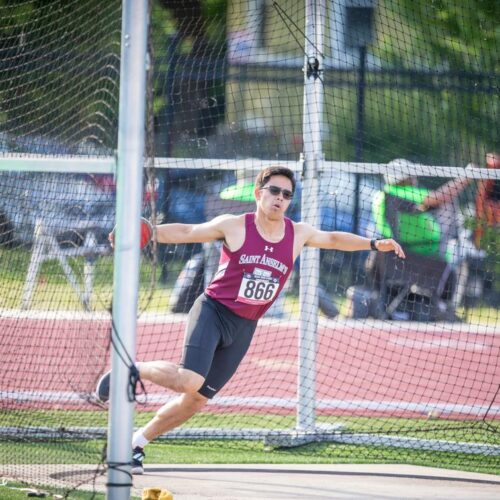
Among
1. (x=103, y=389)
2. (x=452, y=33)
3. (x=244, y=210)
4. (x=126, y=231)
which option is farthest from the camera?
(x=452, y=33)

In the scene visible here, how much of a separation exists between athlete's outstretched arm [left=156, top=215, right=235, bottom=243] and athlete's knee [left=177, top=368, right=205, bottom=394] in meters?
0.83

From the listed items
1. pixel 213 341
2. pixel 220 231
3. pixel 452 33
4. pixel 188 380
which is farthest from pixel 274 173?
pixel 452 33

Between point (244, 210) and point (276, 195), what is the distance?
→ 20.8 ft

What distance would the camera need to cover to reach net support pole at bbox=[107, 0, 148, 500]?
4.19 meters

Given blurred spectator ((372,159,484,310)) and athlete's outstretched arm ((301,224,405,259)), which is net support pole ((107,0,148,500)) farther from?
blurred spectator ((372,159,484,310))

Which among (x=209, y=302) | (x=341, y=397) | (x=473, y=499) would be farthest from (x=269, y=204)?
(x=341, y=397)

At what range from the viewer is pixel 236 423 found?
8.16 metres

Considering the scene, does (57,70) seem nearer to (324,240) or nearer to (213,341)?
(324,240)

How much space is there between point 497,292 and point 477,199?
7.56 ft

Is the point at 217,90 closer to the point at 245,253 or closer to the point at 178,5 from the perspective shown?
the point at 178,5

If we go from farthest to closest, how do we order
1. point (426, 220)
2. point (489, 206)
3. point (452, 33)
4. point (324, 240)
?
1. point (452, 33)
2. point (426, 220)
3. point (489, 206)
4. point (324, 240)

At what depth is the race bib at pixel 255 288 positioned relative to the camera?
6039 millimetres

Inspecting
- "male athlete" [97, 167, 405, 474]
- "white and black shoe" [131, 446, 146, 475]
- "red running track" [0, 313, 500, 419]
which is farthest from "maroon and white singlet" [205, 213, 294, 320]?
"white and black shoe" [131, 446, 146, 475]

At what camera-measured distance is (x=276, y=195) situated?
616cm
